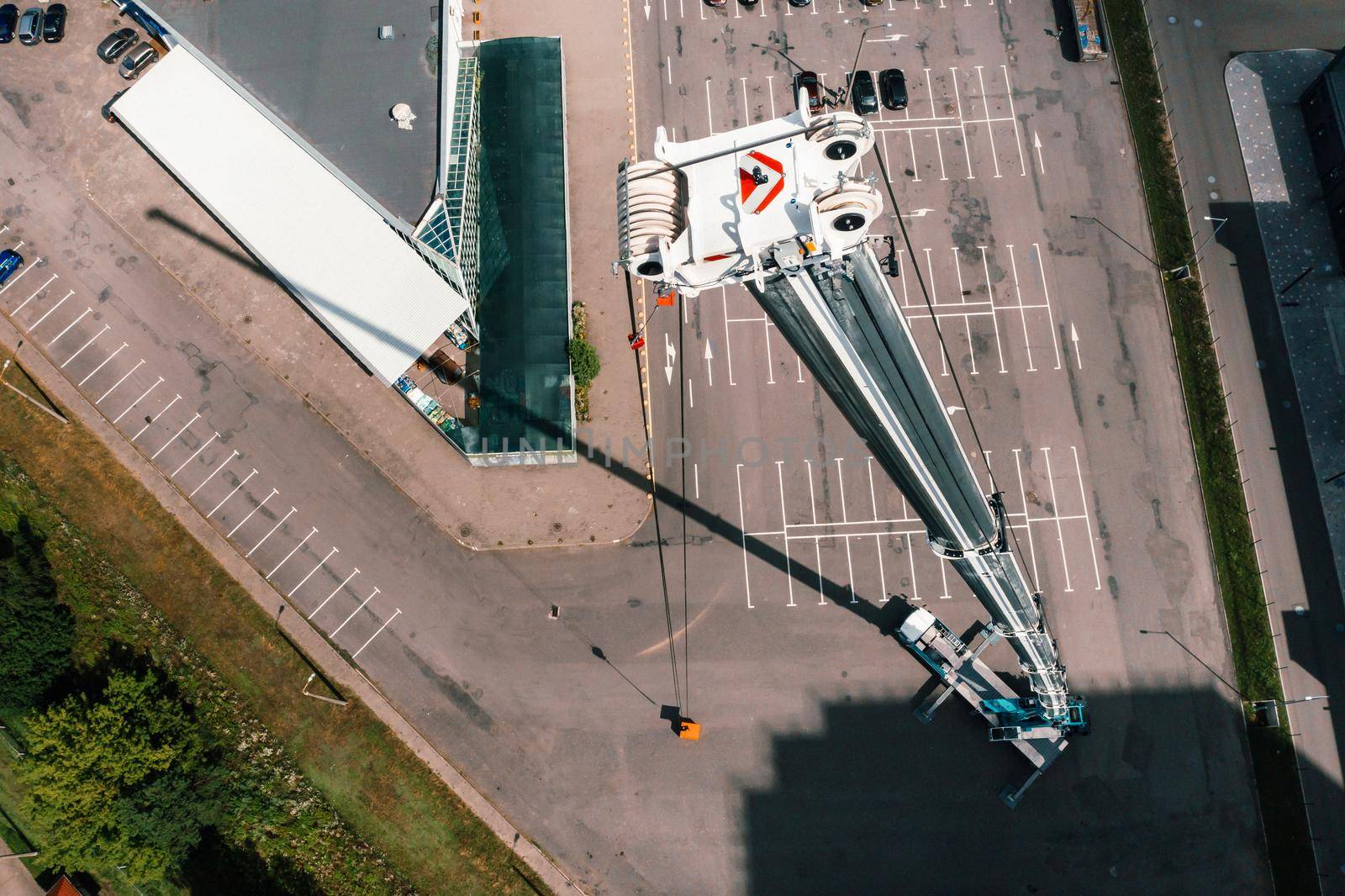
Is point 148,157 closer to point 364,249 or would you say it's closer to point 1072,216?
point 364,249

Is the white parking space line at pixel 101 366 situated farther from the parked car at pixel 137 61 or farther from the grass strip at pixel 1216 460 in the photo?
the grass strip at pixel 1216 460

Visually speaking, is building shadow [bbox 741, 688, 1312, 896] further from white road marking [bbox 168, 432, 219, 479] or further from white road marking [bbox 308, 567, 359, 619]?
white road marking [bbox 168, 432, 219, 479]

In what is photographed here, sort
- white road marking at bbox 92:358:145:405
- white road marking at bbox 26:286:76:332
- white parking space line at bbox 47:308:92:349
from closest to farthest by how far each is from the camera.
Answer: white road marking at bbox 92:358:145:405 → white parking space line at bbox 47:308:92:349 → white road marking at bbox 26:286:76:332

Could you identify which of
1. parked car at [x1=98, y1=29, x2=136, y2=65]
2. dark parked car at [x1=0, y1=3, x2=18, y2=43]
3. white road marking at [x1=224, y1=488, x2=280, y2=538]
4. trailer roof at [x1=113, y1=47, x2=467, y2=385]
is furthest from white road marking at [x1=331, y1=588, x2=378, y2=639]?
dark parked car at [x1=0, y1=3, x2=18, y2=43]

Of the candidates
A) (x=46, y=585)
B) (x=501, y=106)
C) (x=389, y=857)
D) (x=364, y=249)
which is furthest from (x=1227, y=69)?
(x=46, y=585)

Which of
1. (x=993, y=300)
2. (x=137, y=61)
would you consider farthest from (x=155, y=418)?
(x=993, y=300)

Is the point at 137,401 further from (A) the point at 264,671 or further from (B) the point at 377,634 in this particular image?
(B) the point at 377,634

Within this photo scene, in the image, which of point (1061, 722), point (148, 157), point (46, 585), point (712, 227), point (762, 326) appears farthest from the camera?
point (148, 157)

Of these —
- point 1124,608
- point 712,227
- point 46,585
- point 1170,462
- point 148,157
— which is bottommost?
point 1124,608
